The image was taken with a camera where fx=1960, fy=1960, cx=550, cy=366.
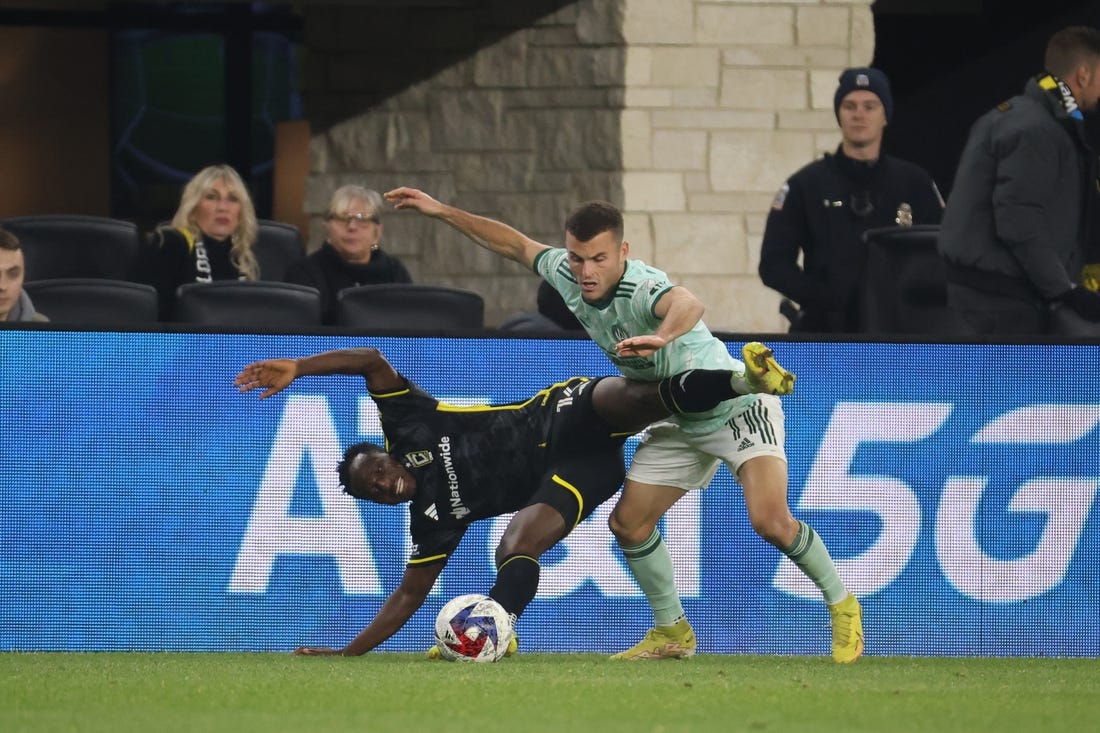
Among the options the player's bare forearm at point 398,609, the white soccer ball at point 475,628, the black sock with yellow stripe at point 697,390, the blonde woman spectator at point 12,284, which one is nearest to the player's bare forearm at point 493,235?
the black sock with yellow stripe at point 697,390

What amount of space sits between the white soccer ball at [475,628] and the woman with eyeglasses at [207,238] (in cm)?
291

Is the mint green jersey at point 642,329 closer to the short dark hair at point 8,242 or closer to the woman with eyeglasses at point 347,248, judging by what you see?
the woman with eyeglasses at point 347,248

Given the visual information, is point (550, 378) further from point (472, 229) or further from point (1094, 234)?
point (1094, 234)

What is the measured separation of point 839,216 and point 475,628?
3494mm

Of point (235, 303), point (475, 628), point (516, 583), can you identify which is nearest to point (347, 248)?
point (235, 303)

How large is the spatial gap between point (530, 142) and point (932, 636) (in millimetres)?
5241

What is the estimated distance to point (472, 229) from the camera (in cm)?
858

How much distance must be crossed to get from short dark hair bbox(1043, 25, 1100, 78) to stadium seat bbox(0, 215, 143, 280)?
4.73 meters

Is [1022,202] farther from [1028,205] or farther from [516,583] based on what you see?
[516,583]

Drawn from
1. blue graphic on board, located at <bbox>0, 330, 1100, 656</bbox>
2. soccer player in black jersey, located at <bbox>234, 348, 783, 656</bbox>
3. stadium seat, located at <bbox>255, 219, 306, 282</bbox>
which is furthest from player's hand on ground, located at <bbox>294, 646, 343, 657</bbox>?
stadium seat, located at <bbox>255, 219, 306, 282</bbox>

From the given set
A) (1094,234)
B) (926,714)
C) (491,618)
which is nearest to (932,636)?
(491,618)

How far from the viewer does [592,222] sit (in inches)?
312

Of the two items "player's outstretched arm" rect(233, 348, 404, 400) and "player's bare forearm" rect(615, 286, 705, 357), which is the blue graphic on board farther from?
"player's bare forearm" rect(615, 286, 705, 357)

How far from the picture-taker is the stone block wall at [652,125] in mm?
12719
